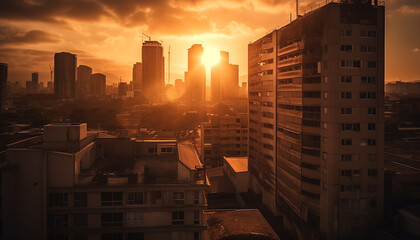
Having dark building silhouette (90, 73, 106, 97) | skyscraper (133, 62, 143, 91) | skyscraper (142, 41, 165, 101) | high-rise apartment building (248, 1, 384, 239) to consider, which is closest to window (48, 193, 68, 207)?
high-rise apartment building (248, 1, 384, 239)

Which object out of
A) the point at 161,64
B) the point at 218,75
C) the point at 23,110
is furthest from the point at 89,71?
the point at 218,75

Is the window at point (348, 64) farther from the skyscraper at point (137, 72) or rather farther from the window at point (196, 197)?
the skyscraper at point (137, 72)

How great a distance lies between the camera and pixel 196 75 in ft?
471

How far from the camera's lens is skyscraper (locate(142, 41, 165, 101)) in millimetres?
114062

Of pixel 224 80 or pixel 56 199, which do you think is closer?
pixel 56 199

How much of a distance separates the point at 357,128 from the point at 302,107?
11.7ft

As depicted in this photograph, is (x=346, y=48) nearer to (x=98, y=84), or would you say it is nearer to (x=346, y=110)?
(x=346, y=110)

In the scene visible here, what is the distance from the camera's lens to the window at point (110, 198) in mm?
12906

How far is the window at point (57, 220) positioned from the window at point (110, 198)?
1.84 meters

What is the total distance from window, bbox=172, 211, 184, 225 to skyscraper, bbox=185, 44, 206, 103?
12640 cm

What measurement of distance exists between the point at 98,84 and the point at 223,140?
258ft

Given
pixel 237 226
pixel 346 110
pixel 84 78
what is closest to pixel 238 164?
pixel 237 226

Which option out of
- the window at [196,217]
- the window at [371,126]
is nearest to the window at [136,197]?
the window at [196,217]

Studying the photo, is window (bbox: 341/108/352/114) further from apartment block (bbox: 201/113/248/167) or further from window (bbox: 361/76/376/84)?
apartment block (bbox: 201/113/248/167)
